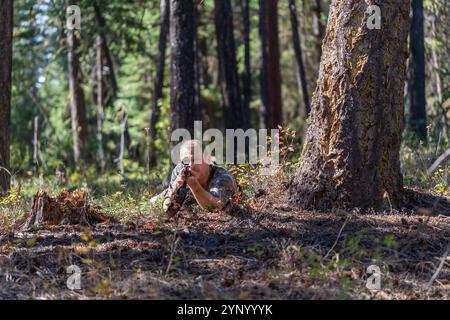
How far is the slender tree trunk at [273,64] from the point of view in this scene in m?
22.7

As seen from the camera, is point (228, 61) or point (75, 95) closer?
point (75, 95)

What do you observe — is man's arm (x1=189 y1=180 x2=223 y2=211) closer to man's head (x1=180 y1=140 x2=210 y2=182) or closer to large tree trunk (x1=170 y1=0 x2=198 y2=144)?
man's head (x1=180 y1=140 x2=210 y2=182)

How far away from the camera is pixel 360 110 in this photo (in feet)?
24.4

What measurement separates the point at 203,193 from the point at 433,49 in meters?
15.8

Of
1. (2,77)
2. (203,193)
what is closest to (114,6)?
(2,77)

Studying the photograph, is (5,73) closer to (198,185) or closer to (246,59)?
(198,185)

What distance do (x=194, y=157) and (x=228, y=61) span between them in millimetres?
15315

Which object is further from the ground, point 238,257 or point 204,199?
point 204,199

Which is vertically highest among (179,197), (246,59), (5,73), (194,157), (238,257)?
(246,59)

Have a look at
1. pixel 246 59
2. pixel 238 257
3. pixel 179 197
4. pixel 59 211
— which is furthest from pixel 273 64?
pixel 238 257

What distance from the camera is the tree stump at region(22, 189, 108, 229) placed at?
7391 mm

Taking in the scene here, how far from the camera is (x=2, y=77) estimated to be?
11.2m
